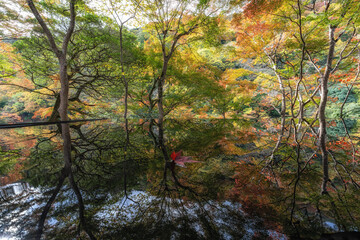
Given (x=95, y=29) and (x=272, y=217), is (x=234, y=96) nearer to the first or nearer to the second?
(x=95, y=29)

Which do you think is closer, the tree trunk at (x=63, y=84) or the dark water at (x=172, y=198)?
the dark water at (x=172, y=198)

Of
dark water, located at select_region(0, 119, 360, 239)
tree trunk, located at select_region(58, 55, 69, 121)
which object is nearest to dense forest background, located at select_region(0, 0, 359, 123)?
tree trunk, located at select_region(58, 55, 69, 121)

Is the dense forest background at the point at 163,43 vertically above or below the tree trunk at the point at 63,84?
above

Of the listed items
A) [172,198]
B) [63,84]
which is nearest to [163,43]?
[63,84]

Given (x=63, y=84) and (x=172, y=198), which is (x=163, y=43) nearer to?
(x=63, y=84)

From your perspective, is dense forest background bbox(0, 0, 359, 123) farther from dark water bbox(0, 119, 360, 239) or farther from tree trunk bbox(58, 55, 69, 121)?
dark water bbox(0, 119, 360, 239)

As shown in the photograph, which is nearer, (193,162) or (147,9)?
(193,162)

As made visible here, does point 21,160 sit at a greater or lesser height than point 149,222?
lesser

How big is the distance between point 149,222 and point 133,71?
539 cm

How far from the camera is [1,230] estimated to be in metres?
0.59

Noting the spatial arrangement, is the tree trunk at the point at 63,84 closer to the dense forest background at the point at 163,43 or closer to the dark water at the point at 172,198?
the dense forest background at the point at 163,43

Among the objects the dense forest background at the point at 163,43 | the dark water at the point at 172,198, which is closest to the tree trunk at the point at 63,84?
the dense forest background at the point at 163,43

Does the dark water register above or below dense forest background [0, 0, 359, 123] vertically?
below

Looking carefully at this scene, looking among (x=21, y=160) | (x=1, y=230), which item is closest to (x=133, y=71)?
(x=21, y=160)
